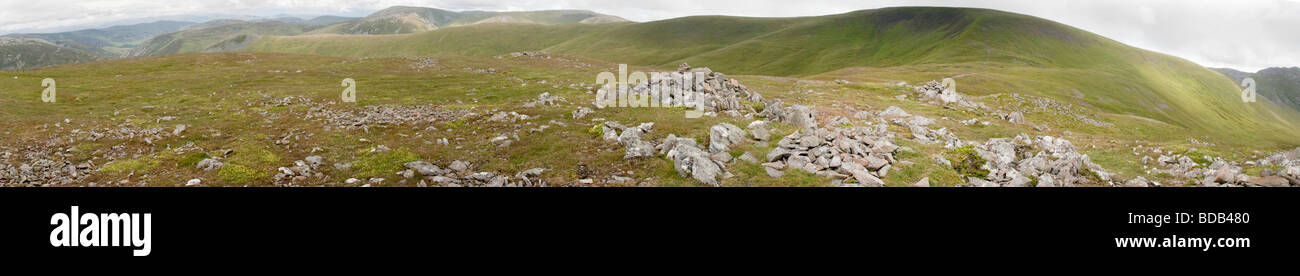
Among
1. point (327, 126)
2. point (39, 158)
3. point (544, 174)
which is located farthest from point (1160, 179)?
point (39, 158)

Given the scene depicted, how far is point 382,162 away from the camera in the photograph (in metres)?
21.5

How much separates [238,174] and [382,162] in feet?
16.5

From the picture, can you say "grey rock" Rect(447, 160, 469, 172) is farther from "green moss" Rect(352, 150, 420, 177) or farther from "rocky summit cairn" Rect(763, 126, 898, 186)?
"rocky summit cairn" Rect(763, 126, 898, 186)

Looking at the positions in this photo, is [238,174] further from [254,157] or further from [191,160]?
[191,160]

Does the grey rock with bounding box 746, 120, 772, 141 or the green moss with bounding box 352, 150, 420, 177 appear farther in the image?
the grey rock with bounding box 746, 120, 772, 141

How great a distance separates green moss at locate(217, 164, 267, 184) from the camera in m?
19.3

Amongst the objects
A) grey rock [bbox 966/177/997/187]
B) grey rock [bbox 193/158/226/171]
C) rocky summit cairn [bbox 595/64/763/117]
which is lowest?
grey rock [bbox 966/177/997/187]

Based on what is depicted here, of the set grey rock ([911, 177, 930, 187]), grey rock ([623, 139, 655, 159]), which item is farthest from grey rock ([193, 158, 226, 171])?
grey rock ([911, 177, 930, 187])

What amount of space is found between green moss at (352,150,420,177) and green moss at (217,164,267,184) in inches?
131

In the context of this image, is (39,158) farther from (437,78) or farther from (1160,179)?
(1160,179)

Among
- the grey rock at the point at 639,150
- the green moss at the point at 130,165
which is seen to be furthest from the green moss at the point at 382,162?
the grey rock at the point at 639,150

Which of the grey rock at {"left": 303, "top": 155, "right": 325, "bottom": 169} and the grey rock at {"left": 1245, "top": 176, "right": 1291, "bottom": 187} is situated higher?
the grey rock at {"left": 303, "top": 155, "right": 325, "bottom": 169}

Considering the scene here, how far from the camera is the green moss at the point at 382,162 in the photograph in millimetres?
20359

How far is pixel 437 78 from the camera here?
61812mm
